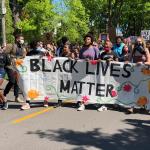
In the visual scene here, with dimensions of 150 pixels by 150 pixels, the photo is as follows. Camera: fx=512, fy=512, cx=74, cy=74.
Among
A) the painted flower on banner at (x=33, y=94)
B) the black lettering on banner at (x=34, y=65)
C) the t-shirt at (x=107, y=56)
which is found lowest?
the painted flower on banner at (x=33, y=94)

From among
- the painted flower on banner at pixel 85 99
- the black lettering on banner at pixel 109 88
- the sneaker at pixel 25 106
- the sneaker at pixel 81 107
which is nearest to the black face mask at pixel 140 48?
the black lettering on banner at pixel 109 88

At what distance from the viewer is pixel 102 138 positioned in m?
8.71

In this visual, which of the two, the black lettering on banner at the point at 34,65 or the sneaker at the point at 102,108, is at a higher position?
the black lettering on banner at the point at 34,65

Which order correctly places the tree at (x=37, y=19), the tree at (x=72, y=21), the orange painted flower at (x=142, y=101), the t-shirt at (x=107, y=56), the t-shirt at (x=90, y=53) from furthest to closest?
the tree at (x=72, y=21), the tree at (x=37, y=19), the t-shirt at (x=107, y=56), the t-shirt at (x=90, y=53), the orange painted flower at (x=142, y=101)

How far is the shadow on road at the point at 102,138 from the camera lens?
8180 millimetres

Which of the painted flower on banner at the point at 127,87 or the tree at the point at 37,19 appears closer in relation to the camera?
the painted flower on banner at the point at 127,87

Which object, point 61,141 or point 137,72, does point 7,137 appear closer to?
point 61,141

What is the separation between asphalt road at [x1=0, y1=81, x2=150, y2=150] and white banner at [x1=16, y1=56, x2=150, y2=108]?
0.33m

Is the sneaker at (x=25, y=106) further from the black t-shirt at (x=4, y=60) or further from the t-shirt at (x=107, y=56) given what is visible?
the t-shirt at (x=107, y=56)

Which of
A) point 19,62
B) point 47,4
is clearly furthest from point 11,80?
point 47,4

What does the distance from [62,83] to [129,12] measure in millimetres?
44527

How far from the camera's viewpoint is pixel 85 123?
999 cm

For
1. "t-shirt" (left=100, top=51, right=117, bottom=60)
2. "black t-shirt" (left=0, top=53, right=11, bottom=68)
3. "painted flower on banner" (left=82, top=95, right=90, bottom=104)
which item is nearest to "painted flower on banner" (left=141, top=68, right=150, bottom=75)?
"t-shirt" (left=100, top=51, right=117, bottom=60)

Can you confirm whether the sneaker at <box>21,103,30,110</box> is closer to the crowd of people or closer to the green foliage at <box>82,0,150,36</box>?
the crowd of people
